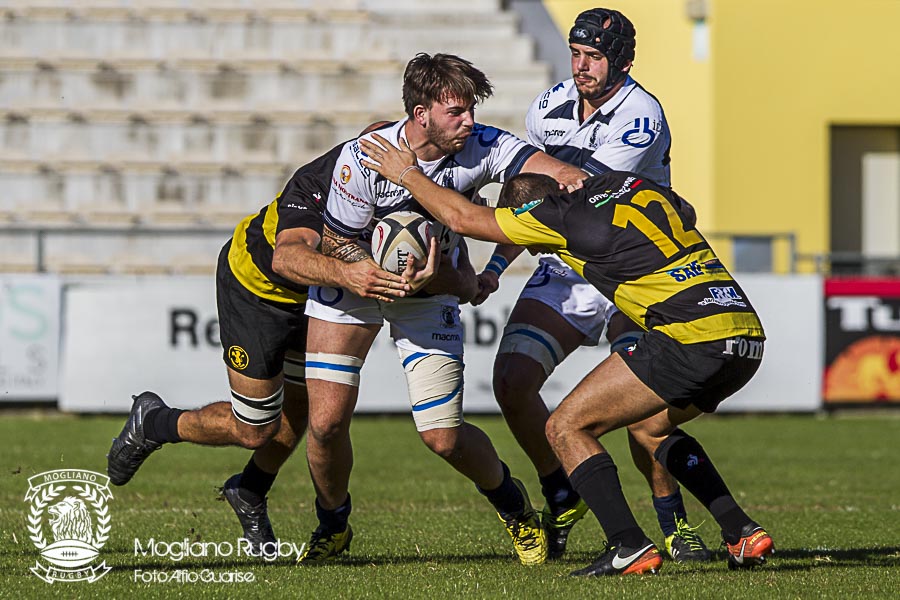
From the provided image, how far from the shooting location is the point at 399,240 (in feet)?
18.4

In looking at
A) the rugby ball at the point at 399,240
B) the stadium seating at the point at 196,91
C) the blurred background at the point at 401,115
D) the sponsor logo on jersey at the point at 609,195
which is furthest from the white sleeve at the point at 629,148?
the stadium seating at the point at 196,91

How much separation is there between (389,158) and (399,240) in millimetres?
368

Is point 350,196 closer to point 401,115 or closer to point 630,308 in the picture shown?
point 630,308

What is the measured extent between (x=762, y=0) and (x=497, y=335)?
30.7ft

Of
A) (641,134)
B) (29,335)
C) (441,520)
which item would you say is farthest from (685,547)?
(29,335)

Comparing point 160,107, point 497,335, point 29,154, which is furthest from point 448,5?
point 497,335

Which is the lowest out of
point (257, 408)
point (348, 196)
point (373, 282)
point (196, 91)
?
point (257, 408)

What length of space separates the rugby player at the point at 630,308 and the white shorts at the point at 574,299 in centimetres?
97

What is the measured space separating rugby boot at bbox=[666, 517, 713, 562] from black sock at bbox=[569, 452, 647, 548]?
788mm

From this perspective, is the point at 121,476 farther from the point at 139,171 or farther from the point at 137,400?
the point at 139,171

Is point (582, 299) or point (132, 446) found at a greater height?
point (582, 299)

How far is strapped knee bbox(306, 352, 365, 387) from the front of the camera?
19.3 feet

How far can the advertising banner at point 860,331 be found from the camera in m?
14.4

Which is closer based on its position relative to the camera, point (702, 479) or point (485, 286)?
point (702, 479)
